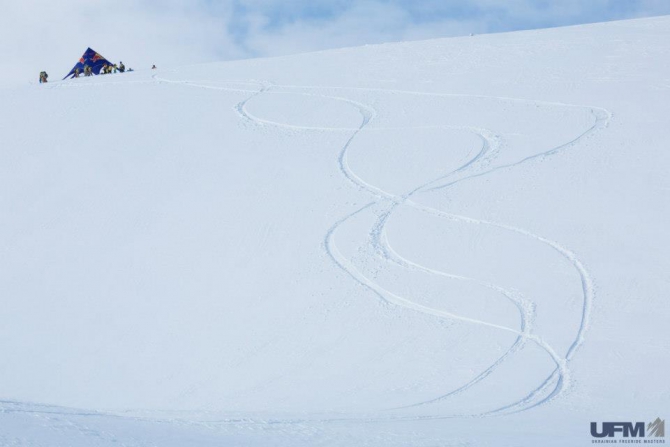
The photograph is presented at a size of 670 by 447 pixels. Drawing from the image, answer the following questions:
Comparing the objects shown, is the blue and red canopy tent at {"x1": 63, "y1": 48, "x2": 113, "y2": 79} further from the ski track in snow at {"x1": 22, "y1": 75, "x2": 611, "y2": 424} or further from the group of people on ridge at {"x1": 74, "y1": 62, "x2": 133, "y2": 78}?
the ski track in snow at {"x1": 22, "y1": 75, "x2": 611, "y2": 424}

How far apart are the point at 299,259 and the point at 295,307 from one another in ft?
3.45

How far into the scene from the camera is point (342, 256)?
961cm

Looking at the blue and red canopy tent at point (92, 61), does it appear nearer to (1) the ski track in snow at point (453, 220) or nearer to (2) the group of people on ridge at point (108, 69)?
(2) the group of people on ridge at point (108, 69)

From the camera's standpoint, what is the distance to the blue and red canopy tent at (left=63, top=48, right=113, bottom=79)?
20095mm

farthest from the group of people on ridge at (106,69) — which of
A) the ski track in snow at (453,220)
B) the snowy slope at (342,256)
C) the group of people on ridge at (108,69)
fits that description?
the ski track in snow at (453,220)

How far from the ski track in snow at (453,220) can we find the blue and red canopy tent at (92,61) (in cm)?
610

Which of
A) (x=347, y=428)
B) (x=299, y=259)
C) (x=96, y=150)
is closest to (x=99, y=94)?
(x=96, y=150)

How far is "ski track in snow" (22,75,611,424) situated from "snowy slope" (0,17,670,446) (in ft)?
0.12

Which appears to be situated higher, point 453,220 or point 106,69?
point 106,69

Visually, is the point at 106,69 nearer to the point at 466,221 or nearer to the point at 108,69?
the point at 108,69

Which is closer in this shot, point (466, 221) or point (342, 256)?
point (342, 256)

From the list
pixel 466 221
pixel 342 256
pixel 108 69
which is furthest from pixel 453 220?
pixel 108 69

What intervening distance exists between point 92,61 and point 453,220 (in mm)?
13089

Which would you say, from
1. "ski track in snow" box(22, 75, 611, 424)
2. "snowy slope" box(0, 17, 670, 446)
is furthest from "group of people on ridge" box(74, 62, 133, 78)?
"ski track in snow" box(22, 75, 611, 424)
